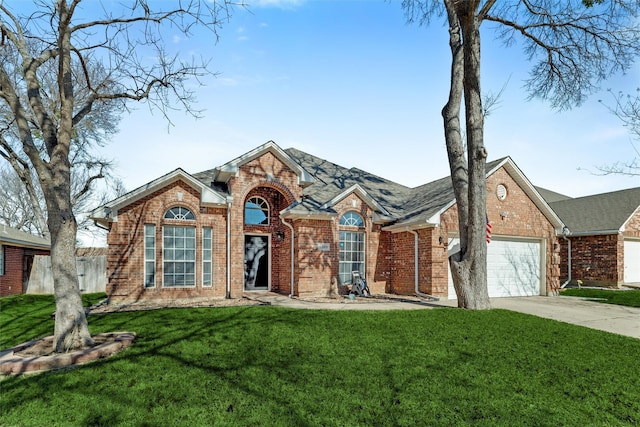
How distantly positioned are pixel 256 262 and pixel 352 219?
158 inches

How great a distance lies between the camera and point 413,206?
14.9m

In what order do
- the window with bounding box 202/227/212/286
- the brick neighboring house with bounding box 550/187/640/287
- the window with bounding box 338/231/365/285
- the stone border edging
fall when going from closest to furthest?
the stone border edging, the window with bounding box 202/227/212/286, the window with bounding box 338/231/365/285, the brick neighboring house with bounding box 550/187/640/287

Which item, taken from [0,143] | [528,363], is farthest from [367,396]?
[0,143]

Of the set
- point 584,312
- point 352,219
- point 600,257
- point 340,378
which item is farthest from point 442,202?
point 600,257

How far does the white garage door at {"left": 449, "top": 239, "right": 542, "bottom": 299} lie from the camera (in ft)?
45.3

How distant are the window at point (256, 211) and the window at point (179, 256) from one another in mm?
2157

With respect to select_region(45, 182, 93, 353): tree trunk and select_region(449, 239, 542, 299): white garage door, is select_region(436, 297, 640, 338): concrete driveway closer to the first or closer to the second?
select_region(449, 239, 542, 299): white garage door

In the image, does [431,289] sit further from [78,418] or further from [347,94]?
[78,418]

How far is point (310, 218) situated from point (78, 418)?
9298mm

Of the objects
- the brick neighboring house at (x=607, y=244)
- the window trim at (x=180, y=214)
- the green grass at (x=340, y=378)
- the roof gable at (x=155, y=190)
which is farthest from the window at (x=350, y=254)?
the brick neighboring house at (x=607, y=244)

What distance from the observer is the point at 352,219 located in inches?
545

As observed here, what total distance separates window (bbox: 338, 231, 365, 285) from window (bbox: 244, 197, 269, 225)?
119 inches

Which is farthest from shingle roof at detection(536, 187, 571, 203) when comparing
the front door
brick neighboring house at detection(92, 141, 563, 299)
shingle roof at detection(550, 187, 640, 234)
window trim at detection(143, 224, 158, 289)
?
window trim at detection(143, 224, 158, 289)

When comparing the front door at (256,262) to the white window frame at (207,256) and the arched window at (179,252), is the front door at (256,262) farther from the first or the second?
the arched window at (179,252)
